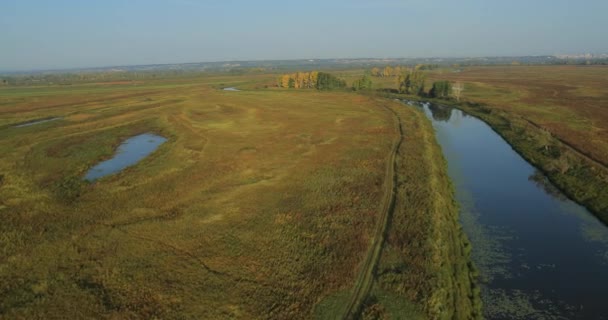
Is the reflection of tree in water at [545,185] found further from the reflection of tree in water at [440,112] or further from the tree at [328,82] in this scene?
the tree at [328,82]

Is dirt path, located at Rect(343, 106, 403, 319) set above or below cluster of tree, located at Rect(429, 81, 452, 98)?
below

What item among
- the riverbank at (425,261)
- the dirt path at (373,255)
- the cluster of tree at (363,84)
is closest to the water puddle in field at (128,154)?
the dirt path at (373,255)

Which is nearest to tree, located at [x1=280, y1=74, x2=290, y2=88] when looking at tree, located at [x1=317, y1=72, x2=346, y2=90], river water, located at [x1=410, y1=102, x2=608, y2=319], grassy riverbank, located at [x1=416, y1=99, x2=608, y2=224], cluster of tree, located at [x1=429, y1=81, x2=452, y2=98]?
tree, located at [x1=317, y1=72, x2=346, y2=90]

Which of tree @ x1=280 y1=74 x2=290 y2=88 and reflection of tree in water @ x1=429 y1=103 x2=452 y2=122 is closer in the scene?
reflection of tree in water @ x1=429 y1=103 x2=452 y2=122

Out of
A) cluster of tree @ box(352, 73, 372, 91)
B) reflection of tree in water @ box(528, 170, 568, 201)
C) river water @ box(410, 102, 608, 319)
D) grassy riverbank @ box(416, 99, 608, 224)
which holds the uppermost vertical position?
cluster of tree @ box(352, 73, 372, 91)

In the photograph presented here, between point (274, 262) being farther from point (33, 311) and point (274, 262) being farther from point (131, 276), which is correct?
point (33, 311)

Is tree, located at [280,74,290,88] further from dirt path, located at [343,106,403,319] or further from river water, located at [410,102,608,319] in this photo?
dirt path, located at [343,106,403,319]

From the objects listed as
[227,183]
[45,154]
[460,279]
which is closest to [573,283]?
[460,279]
